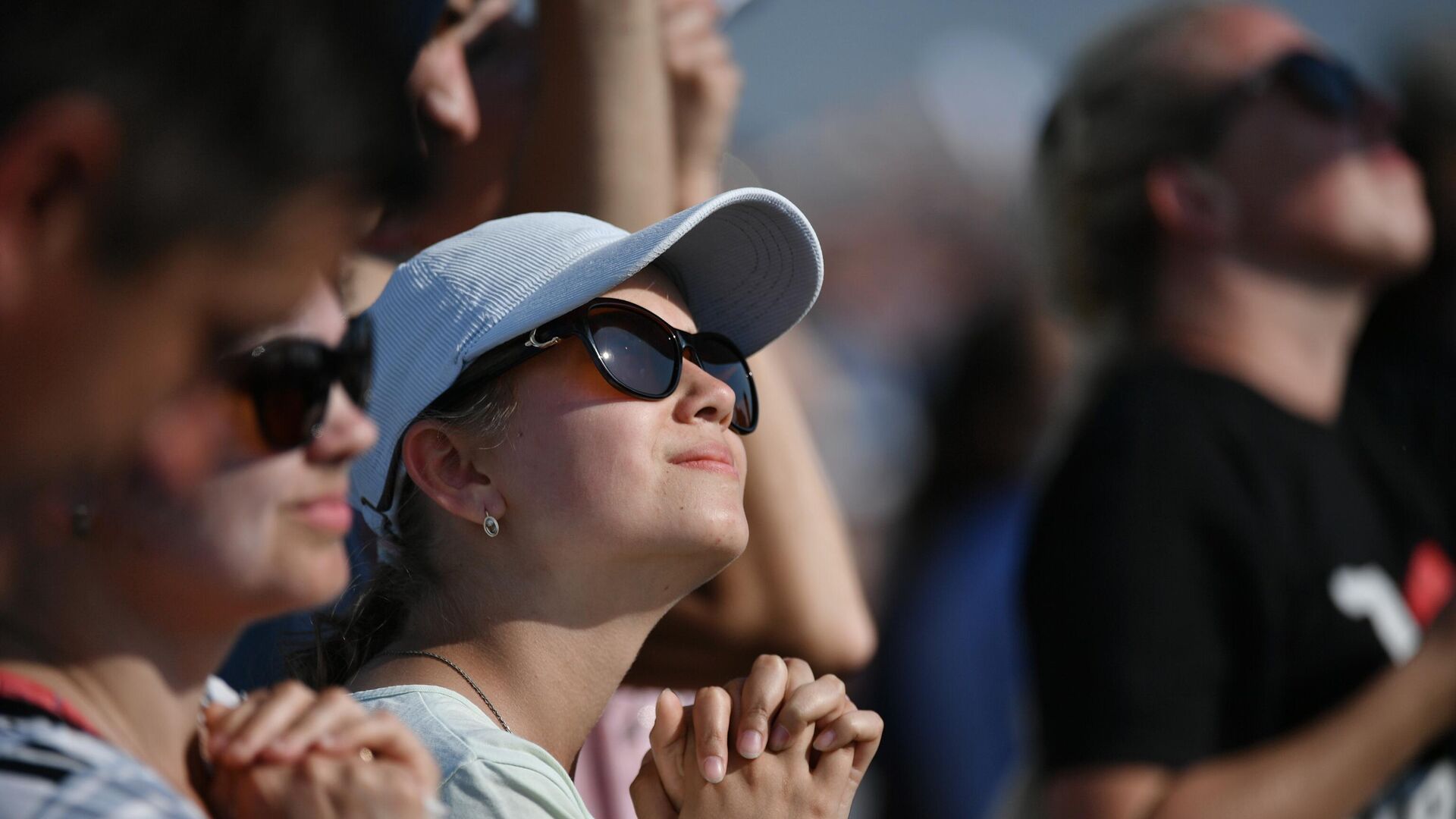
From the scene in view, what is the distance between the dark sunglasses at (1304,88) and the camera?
3.38m

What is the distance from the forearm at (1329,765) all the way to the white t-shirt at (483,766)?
4.16ft

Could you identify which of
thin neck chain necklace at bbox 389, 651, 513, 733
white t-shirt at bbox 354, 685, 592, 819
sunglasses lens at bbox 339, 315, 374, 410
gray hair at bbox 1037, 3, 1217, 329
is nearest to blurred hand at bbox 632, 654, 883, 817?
white t-shirt at bbox 354, 685, 592, 819

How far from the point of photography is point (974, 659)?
14.6 ft

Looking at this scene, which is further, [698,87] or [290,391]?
[698,87]

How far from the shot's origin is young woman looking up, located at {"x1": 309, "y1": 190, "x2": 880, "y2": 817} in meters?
1.87

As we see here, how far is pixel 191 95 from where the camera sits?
0.79 metres

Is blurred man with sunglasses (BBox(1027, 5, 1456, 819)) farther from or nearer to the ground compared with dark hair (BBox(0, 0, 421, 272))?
nearer to the ground

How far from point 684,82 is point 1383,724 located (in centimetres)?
158

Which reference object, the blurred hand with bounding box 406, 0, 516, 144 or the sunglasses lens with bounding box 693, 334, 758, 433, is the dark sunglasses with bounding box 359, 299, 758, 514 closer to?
the sunglasses lens with bounding box 693, 334, 758, 433

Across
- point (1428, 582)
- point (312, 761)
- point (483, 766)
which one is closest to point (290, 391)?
point (312, 761)

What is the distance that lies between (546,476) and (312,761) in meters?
0.84

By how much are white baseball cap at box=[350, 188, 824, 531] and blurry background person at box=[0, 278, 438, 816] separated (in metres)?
0.73

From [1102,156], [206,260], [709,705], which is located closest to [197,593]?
[206,260]

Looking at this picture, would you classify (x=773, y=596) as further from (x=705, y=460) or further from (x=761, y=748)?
(x=761, y=748)
